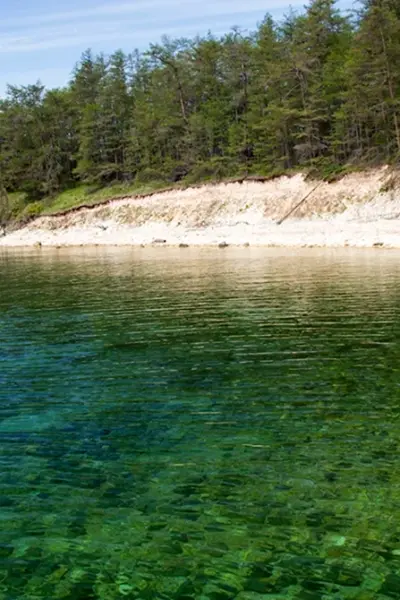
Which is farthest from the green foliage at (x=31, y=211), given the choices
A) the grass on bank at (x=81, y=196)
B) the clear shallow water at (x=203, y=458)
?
the clear shallow water at (x=203, y=458)

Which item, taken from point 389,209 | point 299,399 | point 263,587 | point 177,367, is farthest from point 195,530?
point 389,209

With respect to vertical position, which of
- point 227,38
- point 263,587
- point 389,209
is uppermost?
point 227,38

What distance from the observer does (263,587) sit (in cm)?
636

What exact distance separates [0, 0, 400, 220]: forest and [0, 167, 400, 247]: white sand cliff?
339 centimetres

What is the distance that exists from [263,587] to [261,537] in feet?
3.02

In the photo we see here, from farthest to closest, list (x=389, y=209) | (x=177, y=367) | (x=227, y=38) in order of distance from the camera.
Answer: (x=227, y=38) → (x=389, y=209) → (x=177, y=367)

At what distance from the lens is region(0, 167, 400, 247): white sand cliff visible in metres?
54.0

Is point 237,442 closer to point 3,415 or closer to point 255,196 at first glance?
point 3,415

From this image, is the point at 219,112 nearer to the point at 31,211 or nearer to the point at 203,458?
the point at 31,211

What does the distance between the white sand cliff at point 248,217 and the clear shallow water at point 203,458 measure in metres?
33.2

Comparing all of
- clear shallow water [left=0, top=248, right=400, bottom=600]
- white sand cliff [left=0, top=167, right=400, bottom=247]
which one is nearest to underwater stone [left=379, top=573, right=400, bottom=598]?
clear shallow water [left=0, top=248, right=400, bottom=600]

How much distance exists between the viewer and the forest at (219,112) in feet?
196

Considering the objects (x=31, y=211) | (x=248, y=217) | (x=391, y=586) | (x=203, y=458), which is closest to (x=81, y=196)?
(x=31, y=211)

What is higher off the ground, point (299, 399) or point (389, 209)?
point (389, 209)
